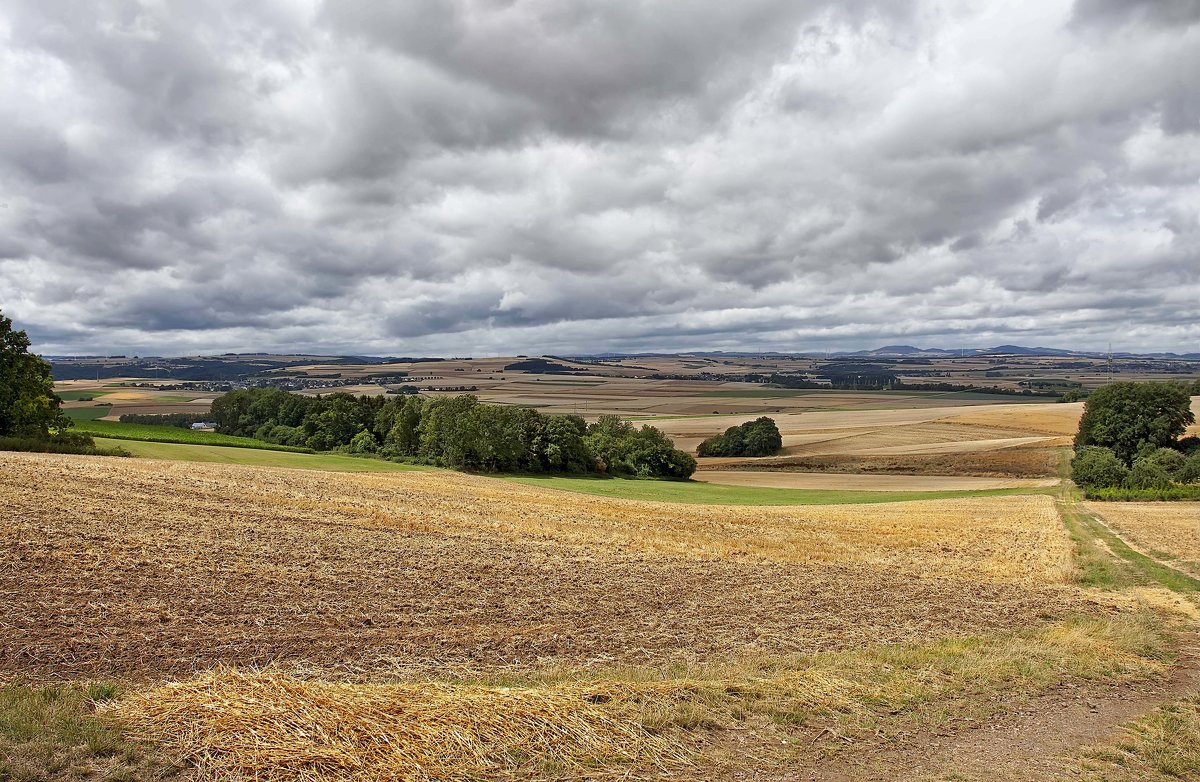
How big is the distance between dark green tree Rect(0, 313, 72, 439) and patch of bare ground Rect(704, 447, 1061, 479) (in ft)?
236

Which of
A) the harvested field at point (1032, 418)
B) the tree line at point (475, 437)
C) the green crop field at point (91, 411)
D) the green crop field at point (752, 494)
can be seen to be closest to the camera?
the green crop field at point (752, 494)

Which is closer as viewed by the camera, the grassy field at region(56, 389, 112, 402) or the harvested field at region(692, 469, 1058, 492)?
the harvested field at region(692, 469, 1058, 492)

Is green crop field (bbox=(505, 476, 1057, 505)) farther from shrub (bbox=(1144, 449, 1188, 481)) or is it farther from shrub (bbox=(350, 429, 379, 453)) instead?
shrub (bbox=(350, 429, 379, 453))

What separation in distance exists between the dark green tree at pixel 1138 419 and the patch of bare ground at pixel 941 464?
15.4 feet

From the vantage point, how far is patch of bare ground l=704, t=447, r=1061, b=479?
7544cm

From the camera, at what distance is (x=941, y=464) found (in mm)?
80062

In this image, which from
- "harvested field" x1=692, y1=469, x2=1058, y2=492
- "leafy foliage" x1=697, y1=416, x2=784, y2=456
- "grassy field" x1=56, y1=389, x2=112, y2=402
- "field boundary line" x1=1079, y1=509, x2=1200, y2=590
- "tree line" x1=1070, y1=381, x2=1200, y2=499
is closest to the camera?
"field boundary line" x1=1079, y1=509, x2=1200, y2=590

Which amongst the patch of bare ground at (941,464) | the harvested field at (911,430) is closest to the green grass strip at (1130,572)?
the patch of bare ground at (941,464)

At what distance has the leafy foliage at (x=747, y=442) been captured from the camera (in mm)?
99500

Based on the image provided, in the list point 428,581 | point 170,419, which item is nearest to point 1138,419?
point 428,581

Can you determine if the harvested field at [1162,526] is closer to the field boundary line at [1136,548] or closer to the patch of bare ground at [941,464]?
the field boundary line at [1136,548]

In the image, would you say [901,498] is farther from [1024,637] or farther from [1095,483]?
[1024,637]

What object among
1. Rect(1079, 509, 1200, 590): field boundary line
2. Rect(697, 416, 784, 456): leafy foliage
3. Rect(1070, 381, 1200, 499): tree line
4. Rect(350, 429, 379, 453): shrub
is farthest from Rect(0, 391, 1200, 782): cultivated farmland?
Rect(697, 416, 784, 456): leafy foliage

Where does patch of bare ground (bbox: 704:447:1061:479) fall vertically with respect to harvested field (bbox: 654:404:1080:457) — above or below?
below
